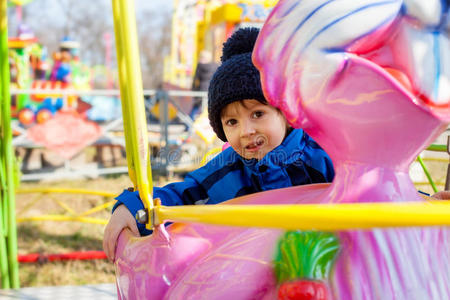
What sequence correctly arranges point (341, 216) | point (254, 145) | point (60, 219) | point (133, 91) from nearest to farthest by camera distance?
point (341, 216), point (133, 91), point (254, 145), point (60, 219)

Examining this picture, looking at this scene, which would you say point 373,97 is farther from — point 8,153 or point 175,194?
point 8,153

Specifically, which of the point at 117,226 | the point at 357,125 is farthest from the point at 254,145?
the point at 357,125

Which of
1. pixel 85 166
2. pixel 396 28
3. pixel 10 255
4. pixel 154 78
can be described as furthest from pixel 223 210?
pixel 154 78

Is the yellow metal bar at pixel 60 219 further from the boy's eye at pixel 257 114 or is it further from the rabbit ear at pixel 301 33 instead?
the rabbit ear at pixel 301 33

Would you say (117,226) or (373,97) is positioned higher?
(373,97)

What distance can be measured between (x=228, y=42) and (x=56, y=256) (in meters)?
1.56

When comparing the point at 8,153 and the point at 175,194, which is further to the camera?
the point at 8,153

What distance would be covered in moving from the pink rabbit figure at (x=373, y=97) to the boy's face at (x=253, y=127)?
340 mm

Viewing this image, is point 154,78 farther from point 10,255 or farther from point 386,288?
point 386,288

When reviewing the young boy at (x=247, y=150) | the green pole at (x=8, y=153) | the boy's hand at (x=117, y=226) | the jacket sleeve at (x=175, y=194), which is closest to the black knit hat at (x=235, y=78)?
the young boy at (x=247, y=150)

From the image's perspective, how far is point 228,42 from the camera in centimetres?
89

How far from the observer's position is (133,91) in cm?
53

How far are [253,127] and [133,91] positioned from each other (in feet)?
1.02

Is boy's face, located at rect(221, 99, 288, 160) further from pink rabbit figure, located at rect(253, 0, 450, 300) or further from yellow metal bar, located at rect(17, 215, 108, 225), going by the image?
yellow metal bar, located at rect(17, 215, 108, 225)
